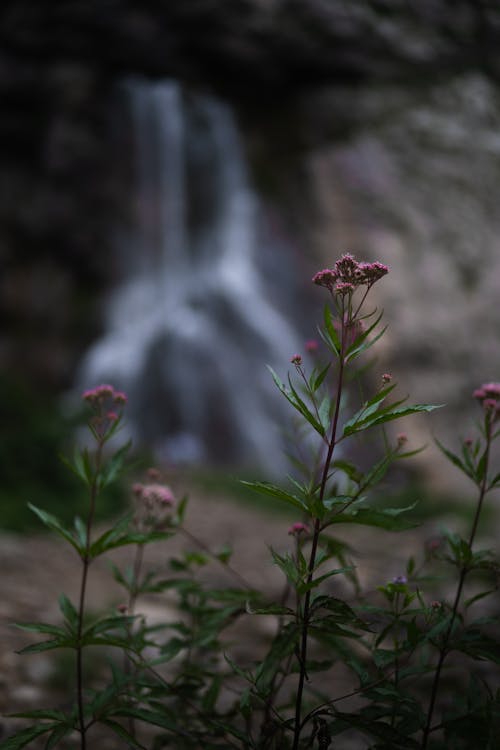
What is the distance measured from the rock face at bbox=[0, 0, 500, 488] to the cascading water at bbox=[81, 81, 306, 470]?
1.09 ft

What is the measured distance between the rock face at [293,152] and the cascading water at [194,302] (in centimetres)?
33

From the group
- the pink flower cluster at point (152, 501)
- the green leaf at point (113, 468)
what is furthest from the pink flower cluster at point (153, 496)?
the green leaf at point (113, 468)

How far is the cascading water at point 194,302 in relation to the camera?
25.9 ft

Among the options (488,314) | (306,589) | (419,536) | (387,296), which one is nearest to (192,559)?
(306,589)

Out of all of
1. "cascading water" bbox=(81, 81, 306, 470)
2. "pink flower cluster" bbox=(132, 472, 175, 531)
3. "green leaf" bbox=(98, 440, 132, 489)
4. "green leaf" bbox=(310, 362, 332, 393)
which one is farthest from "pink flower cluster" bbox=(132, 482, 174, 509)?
"cascading water" bbox=(81, 81, 306, 470)

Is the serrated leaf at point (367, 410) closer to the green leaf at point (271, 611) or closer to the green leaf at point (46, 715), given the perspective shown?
the green leaf at point (271, 611)

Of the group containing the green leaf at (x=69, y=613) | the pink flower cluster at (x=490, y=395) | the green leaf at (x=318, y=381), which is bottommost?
the green leaf at (x=69, y=613)

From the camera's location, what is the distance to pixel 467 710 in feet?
4.01

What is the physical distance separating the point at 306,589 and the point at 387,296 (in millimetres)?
6697

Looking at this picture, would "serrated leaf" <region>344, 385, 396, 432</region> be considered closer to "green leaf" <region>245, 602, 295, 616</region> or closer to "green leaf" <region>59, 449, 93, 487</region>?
"green leaf" <region>245, 602, 295, 616</region>

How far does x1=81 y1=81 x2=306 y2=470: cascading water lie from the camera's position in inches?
311

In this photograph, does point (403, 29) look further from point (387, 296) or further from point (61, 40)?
point (61, 40)

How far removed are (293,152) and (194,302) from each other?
240 cm

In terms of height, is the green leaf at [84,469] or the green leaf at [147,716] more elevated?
the green leaf at [84,469]
